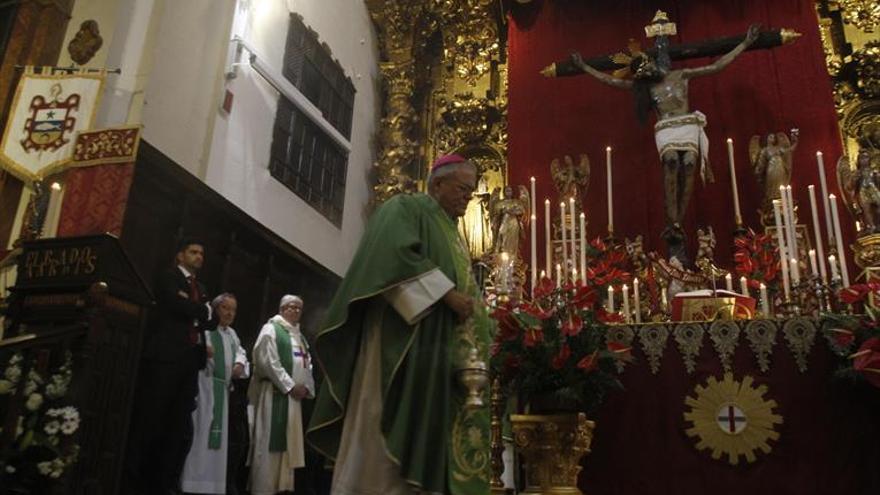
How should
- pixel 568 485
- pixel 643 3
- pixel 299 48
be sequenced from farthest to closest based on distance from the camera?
1. pixel 643 3
2. pixel 299 48
3. pixel 568 485

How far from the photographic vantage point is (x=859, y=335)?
11.2 ft

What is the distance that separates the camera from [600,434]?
380 cm

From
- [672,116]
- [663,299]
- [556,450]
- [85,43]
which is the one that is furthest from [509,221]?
[85,43]

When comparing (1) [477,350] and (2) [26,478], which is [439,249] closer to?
(1) [477,350]

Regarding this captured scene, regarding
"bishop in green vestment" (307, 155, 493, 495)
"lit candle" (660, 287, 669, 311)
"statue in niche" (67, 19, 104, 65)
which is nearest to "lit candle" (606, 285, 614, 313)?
"lit candle" (660, 287, 669, 311)

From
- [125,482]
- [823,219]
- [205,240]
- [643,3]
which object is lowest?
[125,482]

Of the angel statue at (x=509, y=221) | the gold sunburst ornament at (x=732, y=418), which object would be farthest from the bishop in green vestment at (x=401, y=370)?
the angel statue at (x=509, y=221)

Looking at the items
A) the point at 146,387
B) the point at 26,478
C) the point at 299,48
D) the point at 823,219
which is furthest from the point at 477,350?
the point at 299,48

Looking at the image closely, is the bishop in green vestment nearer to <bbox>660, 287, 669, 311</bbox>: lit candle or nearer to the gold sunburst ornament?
the gold sunburst ornament

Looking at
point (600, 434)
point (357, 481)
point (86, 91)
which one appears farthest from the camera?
point (86, 91)

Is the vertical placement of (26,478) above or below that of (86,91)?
below

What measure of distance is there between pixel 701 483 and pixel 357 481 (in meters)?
1.88

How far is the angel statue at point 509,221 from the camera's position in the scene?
731 centimetres

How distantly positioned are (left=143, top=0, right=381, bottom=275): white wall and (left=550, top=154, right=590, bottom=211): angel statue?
9.06ft
